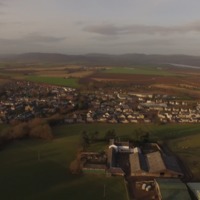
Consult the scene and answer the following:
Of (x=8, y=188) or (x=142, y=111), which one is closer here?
(x=8, y=188)

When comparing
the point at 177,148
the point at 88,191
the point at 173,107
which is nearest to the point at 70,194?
the point at 88,191

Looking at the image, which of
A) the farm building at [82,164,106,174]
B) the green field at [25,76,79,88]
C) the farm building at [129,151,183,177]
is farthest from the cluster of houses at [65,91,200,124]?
the farm building at [82,164,106,174]

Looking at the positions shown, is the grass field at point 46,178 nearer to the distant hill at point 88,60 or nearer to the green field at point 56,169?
the green field at point 56,169

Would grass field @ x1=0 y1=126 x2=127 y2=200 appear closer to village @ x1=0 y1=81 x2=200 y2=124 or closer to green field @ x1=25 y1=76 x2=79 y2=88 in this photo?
village @ x1=0 y1=81 x2=200 y2=124

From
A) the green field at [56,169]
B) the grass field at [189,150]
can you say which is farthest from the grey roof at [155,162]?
the green field at [56,169]

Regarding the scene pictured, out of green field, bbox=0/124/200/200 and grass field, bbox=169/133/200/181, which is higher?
green field, bbox=0/124/200/200

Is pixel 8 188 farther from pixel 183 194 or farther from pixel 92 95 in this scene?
pixel 92 95
